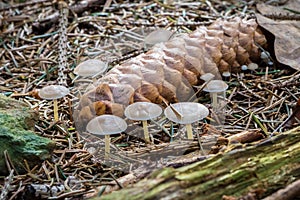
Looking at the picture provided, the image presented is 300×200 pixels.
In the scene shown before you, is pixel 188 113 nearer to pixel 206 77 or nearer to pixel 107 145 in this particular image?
pixel 107 145

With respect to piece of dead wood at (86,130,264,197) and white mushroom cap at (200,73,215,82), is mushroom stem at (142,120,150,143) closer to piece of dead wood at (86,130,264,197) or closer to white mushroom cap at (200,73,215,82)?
piece of dead wood at (86,130,264,197)

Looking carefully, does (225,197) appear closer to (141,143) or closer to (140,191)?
(140,191)

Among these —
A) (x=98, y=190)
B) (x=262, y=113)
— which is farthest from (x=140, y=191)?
(x=262, y=113)

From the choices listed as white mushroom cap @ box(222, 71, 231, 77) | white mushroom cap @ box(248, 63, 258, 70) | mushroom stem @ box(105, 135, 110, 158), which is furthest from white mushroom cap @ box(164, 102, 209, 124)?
white mushroom cap @ box(248, 63, 258, 70)

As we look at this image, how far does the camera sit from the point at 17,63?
2.72 m

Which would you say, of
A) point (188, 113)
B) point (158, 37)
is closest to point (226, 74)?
point (158, 37)

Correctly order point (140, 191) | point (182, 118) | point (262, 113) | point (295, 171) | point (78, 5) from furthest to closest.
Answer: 1. point (78, 5)
2. point (262, 113)
3. point (182, 118)
4. point (295, 171)
5. point (140, 191)

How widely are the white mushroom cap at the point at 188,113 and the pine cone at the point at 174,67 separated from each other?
252 mm

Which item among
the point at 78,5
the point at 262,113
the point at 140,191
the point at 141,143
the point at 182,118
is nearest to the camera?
the point at 140,191

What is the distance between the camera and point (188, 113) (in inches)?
71.6

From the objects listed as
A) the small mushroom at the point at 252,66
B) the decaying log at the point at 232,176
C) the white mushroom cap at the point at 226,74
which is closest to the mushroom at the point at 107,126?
the decaying log at the point at 232,176

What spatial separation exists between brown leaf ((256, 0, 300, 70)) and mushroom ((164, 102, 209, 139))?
81 centimetres

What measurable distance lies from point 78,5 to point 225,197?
2.20 metres

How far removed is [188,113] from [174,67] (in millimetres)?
453
